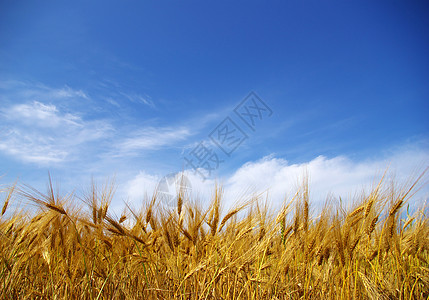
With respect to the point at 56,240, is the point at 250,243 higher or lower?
higher

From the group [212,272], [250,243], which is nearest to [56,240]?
[212,272]

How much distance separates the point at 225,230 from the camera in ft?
9.99

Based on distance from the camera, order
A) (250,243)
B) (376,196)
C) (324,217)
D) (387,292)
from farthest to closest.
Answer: (250,243)
(324,217)
(376,196)
(387,292)

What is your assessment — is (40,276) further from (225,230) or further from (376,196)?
(376,196)

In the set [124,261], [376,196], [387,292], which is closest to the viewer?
[387,292]

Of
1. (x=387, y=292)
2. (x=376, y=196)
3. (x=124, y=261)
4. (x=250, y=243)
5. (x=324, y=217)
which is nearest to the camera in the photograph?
(x=387, y=292)

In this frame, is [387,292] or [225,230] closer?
[387,292]

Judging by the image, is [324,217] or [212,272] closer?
[212,272]

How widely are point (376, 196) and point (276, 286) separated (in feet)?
4.11

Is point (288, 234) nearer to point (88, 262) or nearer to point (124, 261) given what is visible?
point (124, 261)

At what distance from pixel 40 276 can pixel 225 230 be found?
6.56ft

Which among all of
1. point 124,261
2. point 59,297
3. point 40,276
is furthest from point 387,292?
point 40,276

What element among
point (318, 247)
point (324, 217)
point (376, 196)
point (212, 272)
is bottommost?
point (212, 272)

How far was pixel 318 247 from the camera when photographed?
2689 millimetres
